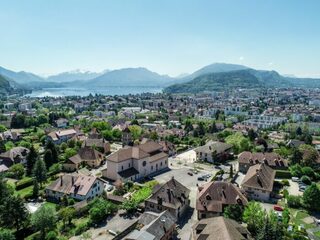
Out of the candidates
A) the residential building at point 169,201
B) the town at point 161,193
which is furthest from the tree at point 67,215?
the residential building at point 169,201

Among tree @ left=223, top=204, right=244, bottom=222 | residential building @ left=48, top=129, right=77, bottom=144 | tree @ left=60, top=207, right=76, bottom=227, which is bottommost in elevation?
residential building @ left=48, top=129, right=77, bottom=144

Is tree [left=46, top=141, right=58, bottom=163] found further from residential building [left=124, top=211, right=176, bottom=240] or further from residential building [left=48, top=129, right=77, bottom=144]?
residential building [left=124, top=211, right=176, bottom=240]

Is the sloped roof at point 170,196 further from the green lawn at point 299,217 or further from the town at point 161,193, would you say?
the green lawn at point 299,217

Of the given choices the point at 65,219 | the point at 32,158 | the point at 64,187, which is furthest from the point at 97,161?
the point at 65,219

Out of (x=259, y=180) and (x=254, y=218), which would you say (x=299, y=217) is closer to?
(x=259, y=180)

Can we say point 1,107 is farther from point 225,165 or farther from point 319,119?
point 319,119

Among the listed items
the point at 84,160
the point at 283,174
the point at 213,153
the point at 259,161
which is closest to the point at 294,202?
the point at 283,174

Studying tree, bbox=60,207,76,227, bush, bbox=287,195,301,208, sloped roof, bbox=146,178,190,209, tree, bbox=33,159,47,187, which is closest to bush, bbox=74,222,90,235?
tree, bbox=60,207,76,227
